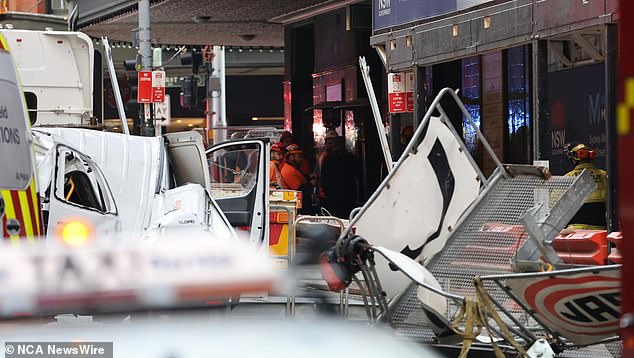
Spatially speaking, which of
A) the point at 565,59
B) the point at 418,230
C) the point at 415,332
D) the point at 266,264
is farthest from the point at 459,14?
the point at 266,264

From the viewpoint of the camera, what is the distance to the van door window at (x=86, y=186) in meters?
12.6

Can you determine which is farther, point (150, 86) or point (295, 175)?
point (150, 86)

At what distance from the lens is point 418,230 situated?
33.8ft

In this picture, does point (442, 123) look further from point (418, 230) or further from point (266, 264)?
point (266, 264)

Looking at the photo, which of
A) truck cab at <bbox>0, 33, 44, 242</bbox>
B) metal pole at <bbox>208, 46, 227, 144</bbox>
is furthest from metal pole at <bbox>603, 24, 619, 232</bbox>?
metal pole at <bbox>208, 46, 227, 144</bbox>

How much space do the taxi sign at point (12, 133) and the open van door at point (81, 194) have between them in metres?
1.74

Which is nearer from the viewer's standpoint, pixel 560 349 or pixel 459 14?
pixel 560 349

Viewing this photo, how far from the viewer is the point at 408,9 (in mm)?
18516

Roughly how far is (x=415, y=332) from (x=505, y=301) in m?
0.80

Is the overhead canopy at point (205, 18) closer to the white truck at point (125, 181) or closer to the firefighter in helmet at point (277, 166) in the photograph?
the firefighter in helmet at point (277, 166)

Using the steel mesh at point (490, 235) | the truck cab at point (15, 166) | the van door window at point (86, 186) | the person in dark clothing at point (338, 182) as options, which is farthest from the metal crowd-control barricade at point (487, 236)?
the person in dark clothing at point (338, 182)

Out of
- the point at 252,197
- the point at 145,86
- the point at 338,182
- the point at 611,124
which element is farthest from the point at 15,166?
the point at 145,86

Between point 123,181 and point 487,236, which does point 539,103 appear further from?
point 487,236

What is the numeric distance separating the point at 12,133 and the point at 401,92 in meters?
9.96
